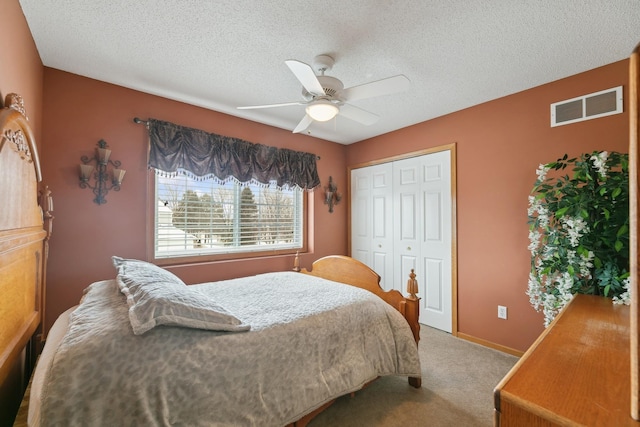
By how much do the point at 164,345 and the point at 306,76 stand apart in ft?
5.48

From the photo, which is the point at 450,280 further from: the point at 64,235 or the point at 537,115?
the point at 64,235

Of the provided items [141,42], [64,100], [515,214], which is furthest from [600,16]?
[64,100]

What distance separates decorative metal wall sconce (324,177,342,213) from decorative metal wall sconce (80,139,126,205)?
259 centimetres

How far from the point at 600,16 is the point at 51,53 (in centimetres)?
384

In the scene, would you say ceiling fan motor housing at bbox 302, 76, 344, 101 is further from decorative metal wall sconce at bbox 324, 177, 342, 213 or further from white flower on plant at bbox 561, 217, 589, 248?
decorative metal wall sconce at bbox 324, 177, 342, 213

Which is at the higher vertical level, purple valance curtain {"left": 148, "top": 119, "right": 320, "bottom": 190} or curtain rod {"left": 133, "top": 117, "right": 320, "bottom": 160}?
curtain rod {"left": 133, "top": 117, "right": 320, "bottom": 160}

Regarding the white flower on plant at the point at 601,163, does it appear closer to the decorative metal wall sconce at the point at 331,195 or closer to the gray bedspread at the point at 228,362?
the gray bedspread at the point at 228,362

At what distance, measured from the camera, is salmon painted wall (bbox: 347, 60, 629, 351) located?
7.82 ft

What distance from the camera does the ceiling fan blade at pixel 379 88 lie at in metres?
1.79

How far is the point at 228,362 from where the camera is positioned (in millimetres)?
1316

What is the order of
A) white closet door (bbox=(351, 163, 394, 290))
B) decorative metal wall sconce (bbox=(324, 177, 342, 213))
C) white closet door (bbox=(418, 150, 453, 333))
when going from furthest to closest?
decorative metal wall sconce (bbox=(324, 177, 342, 213)) → white closet door (bbox=(351, 163, 394, 290)) → white closet door (bbox=(418, 150, 453, 333))

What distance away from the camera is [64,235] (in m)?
2.34

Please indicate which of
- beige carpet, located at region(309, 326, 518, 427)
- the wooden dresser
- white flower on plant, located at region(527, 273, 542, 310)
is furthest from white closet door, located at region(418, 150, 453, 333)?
the wooden dresser

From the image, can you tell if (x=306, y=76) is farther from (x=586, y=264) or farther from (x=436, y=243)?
(x=436, y=243)
